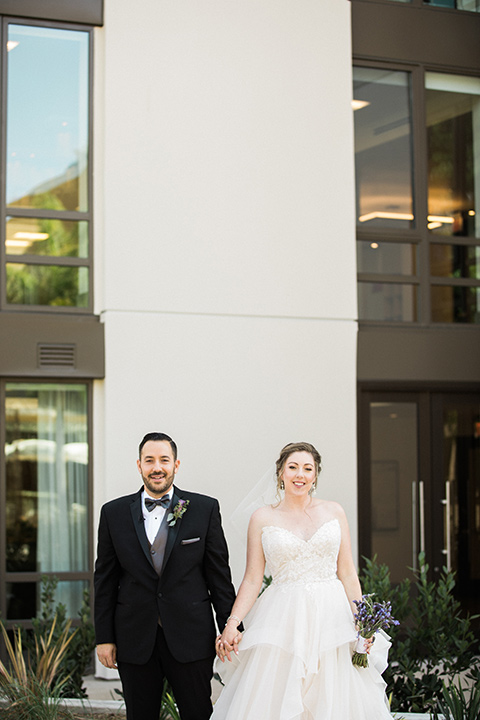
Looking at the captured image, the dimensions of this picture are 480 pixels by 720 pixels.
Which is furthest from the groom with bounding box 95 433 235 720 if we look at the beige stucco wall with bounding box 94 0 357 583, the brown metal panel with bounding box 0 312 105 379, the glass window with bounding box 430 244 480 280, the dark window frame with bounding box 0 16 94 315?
the glass window with bounding box 430 244 480 280

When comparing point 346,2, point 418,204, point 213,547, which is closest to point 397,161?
point 418,204

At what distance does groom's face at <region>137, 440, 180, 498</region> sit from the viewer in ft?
14.1

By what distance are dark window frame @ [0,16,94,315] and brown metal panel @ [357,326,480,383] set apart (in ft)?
8.29

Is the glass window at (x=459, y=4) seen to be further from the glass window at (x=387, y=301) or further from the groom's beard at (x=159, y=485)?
the groom's beard at (x=159, y=485)

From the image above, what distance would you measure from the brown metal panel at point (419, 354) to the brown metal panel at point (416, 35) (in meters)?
2.62

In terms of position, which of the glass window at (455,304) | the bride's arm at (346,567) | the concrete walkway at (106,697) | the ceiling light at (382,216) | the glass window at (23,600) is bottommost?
the concrete walkway at (106,697)

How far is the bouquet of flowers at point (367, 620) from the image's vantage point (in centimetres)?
424

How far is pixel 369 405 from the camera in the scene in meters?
8.21

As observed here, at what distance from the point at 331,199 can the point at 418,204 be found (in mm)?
1004

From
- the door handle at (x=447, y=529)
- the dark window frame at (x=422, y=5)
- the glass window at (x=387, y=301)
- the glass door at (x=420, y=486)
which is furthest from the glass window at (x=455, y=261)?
the dark window frame at (x=422, y=5)

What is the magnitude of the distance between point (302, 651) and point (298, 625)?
126 millimetres

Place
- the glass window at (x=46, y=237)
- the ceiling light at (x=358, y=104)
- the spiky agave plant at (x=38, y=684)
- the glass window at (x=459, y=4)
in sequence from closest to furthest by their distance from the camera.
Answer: the spiky agave plant at (x=38, y=684)
the glass window at (x=46, y=237)
the ceiling light at (x=358, y=104)
the glass window at (x=459, y=4)

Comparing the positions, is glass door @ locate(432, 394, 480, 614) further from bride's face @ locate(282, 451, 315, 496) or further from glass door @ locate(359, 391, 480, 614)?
bride's face @ locate(282, 451, 315, 496)

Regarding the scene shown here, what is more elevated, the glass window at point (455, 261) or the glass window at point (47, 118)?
the glass window at point (47, 118)
